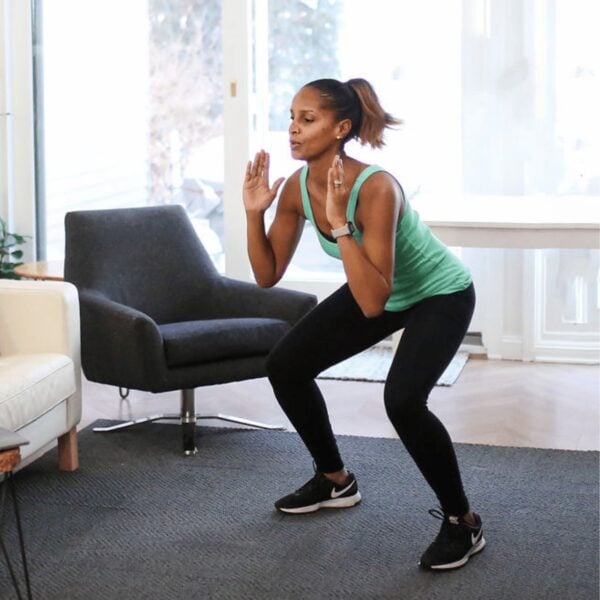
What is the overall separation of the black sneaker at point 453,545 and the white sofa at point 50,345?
1236mm

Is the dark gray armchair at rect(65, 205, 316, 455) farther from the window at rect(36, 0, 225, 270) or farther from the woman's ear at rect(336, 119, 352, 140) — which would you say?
the window at rect(36, 0, 225, 270)

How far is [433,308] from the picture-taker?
307 centimetres

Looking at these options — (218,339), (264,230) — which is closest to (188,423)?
(218,339)

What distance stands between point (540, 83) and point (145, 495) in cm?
270

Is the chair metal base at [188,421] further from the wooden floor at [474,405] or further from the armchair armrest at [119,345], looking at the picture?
the armchair armrest at [119,345]

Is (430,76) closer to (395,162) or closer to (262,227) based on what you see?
(395,162)

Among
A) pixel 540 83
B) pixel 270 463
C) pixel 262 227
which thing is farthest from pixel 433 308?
pixel 540 83

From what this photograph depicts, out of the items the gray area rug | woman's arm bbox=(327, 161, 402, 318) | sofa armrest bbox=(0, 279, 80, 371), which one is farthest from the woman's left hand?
the gray area rug

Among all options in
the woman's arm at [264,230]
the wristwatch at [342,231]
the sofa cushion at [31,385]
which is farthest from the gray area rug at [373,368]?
the wristwatch at [342,231]

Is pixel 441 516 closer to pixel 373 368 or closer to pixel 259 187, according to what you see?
pixel 259 187

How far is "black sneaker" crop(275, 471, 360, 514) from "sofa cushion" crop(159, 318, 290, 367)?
26.2 inches

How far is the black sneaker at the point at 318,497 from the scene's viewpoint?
344 cm

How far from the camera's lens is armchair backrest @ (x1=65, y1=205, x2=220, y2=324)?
4.26 m

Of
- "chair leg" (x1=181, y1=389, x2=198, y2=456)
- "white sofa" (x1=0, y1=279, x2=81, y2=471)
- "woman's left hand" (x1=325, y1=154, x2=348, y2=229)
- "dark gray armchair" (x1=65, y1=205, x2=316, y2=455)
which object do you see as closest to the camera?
"woman's left hand" (x1=325, y1=154, x2=348, y2=229)
